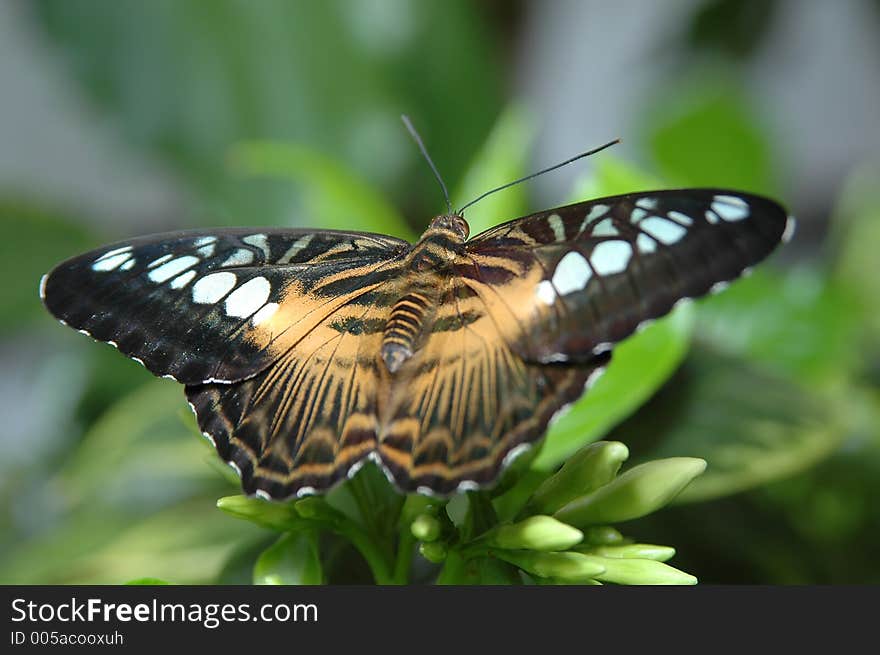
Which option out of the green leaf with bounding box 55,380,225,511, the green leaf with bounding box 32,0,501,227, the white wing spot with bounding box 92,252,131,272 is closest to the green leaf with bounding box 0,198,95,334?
the green leaf with bounding box 32,0,501,227

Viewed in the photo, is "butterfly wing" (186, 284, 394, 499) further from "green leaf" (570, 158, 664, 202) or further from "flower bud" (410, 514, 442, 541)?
"green leaf" (570, 158, 664, 202)

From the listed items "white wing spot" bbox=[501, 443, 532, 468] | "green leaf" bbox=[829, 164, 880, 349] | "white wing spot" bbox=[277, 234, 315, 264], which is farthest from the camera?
"green leaf" bbox=[829, 164, 880, 349]

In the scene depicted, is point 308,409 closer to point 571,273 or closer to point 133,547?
point 571,273

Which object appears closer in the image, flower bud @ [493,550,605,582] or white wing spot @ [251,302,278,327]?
flower bud @ [493,550,605,582]

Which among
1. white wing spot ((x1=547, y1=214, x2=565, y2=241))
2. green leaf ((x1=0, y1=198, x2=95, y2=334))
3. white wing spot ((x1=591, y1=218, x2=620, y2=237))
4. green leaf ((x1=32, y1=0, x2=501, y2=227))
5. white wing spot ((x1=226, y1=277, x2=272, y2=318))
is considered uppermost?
green leaf ((x1=32, y1=0, x2=501, y2=227))

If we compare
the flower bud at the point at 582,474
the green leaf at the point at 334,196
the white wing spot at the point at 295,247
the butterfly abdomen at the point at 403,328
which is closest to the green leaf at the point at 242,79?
the green leaf at the point at 334,196

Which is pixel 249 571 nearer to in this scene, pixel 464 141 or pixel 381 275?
pixel 381 275

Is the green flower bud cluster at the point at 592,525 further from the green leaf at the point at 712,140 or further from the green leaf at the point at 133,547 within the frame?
the green leaf at the point at 712,140
